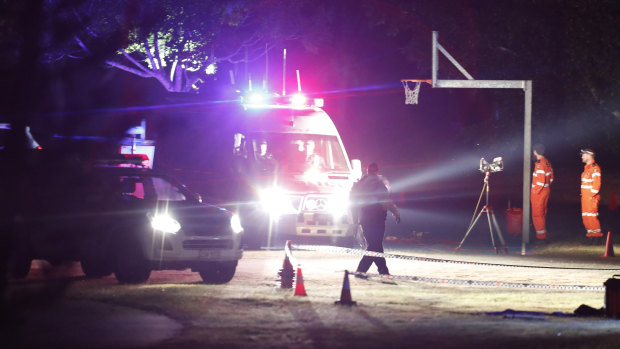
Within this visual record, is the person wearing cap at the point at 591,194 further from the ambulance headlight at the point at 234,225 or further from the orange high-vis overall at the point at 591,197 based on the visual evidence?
the ambulance headlight at the point at 234,225

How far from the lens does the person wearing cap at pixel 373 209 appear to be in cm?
1528

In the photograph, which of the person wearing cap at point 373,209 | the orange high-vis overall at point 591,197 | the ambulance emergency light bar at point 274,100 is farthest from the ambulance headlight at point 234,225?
the orange high-vis overall at point 591,197

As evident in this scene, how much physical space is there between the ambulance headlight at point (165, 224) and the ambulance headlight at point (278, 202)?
18.3ft

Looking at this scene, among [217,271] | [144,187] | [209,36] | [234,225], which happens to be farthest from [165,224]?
[209,36]

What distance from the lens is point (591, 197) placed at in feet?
71.7

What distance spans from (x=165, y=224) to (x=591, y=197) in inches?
439

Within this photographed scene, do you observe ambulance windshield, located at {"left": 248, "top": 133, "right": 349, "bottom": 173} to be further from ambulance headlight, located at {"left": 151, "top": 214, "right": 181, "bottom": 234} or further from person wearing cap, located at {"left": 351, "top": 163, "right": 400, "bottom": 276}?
ambulance headlight, located at {"left": 151, "top": 214, "right": 181, "bottom": 234}

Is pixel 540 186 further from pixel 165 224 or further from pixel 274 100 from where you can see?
pixel 165 224

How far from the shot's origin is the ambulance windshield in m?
20.3

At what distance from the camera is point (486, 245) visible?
2378cm

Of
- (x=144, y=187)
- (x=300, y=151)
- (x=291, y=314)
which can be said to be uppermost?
(x=300, y=151)

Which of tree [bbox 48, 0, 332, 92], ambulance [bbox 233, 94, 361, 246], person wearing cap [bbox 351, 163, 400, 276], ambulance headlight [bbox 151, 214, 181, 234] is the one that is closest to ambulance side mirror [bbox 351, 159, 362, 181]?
ambulance [bbox 233, 94, 361, 246]

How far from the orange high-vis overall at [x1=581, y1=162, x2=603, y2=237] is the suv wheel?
32.3 ft

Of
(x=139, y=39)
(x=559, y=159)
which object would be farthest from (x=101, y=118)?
(x=559, y=159)
